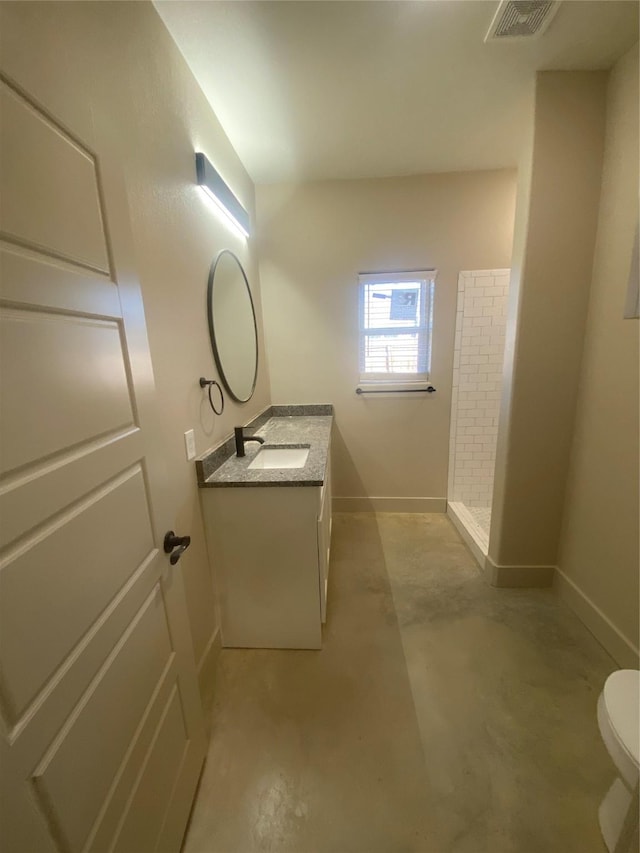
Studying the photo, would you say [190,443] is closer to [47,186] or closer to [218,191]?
[47,186]

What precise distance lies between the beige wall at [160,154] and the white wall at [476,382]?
6.08ft

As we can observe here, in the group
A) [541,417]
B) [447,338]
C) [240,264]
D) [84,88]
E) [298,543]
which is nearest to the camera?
[84,88]

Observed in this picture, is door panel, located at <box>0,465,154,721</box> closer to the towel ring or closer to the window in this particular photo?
the towel ring

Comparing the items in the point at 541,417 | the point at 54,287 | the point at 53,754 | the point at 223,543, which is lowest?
the point at 223,543

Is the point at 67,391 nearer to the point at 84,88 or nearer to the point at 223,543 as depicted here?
the point at 84,88

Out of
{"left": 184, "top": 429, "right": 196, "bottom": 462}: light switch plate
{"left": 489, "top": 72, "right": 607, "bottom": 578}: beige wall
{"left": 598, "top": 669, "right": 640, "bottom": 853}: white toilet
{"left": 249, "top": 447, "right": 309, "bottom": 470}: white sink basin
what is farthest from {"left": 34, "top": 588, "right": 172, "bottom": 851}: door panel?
{"left": 489, "top": 72, "right": 607, "bottom": 578}: beige wall

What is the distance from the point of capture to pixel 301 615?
1.62m

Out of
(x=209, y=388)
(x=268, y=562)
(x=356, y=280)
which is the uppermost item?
(x=356, y=280)

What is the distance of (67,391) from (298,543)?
3.83 ft

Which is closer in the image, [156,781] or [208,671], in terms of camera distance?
[156,781]

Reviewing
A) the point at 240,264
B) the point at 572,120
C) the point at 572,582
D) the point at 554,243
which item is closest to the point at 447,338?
the point at 554,243

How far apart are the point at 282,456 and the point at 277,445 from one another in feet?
0.26

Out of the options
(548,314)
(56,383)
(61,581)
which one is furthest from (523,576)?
(56,383)

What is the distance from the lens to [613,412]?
152cm
